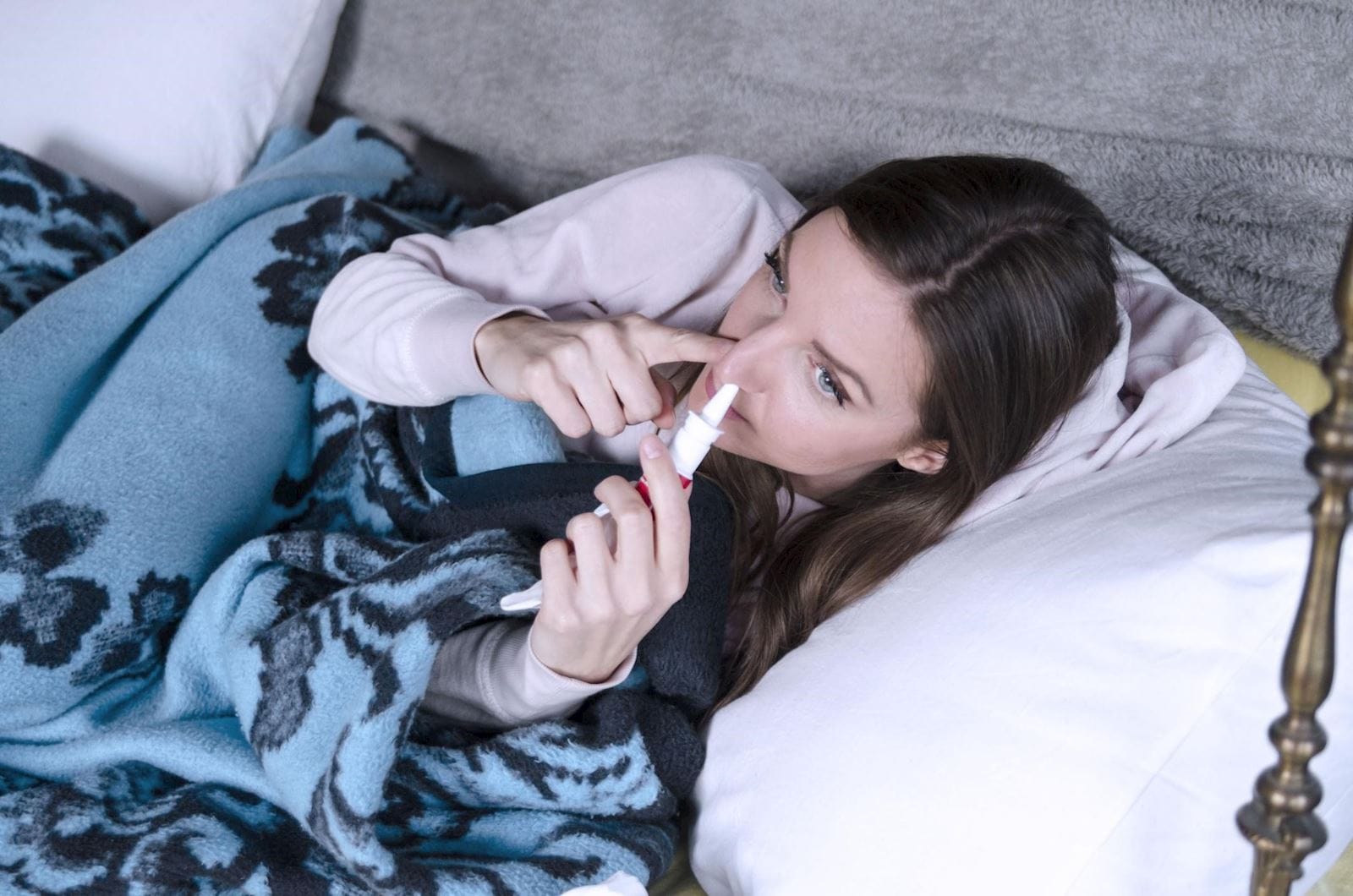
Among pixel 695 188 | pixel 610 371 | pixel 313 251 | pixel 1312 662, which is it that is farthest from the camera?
pixel 313 251

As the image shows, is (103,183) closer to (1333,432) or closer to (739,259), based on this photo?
(739,259)

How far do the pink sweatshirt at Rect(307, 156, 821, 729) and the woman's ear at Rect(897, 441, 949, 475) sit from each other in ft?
0.49

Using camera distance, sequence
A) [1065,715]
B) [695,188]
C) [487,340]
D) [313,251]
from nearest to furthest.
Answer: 1. [1065,715]
2. [487,340]
3. [695,188]
4. [313,251]

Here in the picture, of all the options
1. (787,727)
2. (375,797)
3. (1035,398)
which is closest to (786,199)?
(1035,398)

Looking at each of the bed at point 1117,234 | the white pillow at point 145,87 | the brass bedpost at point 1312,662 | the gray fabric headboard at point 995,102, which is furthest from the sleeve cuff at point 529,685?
the white pillow at point 145,87

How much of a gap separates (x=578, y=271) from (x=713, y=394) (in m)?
0.32

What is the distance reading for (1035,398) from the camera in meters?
0.97

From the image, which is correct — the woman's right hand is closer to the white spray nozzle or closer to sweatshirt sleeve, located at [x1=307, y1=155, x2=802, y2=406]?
the white spray nozzle

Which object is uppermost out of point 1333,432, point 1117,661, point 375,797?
point 1333,432

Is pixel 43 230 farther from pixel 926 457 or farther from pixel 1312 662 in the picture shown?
pixel 1312 662

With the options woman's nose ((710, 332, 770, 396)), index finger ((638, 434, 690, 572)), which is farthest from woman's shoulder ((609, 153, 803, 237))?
index finger ((638, 434, 690, 572))

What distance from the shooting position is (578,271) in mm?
1153

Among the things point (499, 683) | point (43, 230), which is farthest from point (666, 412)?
point (43, 230)

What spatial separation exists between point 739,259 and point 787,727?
18.9 inches
